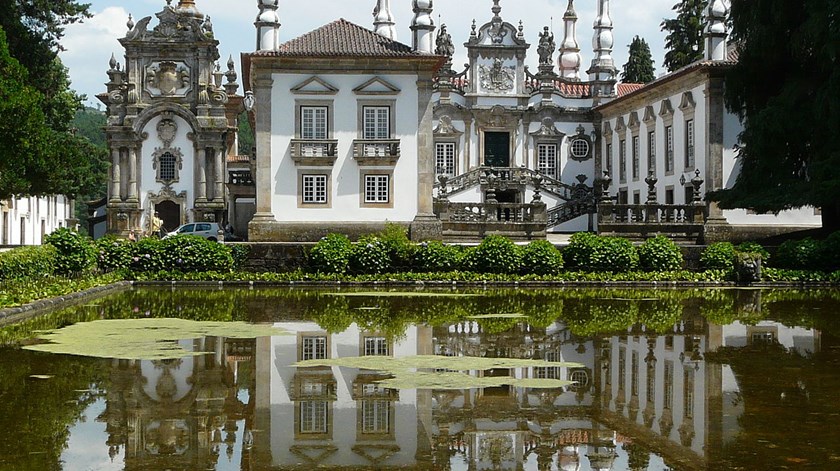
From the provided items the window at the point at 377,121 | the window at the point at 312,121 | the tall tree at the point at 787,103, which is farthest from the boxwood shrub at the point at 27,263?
the tall tree at the point at 787,103

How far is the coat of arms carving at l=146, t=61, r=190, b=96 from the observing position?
46.1 meters

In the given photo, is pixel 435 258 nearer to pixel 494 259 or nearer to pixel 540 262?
pixel 494 259

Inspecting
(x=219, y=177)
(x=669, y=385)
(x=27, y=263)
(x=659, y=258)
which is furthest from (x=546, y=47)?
(x=669, y=385)

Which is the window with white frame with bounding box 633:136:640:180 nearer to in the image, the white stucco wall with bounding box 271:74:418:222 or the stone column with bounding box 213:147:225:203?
the white stucco wall with bounding box 271:74:418:222

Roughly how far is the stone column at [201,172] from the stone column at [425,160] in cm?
1581

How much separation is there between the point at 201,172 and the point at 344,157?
14747 mm

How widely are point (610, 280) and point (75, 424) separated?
1760 cm

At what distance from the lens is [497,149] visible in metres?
44.6

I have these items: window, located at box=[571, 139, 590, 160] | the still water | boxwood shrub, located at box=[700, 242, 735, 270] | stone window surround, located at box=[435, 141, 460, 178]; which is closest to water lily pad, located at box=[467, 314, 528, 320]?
the still water

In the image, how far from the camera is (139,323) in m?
13.6

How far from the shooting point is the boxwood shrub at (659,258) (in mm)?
24812

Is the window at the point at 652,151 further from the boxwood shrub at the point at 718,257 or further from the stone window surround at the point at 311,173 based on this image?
the boxwood shrub at the point at 718,257

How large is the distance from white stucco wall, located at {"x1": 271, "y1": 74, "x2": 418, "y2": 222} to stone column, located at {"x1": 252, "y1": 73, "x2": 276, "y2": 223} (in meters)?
0.17

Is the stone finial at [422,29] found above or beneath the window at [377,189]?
above
